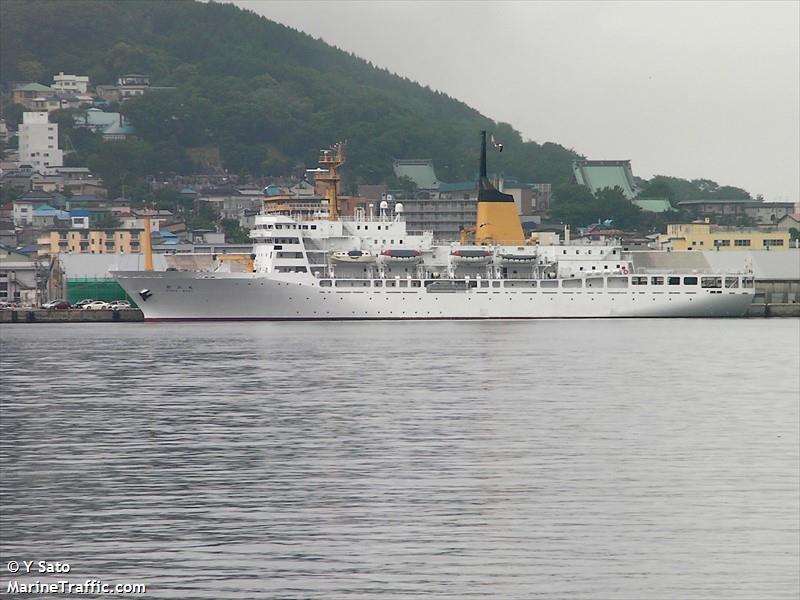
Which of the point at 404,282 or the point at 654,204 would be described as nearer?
the point at 404,282

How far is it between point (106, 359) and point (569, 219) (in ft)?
285

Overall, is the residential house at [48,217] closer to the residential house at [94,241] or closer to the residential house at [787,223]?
the residential house at [94,241]

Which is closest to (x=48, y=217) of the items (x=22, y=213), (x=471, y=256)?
(x=22, y=213)

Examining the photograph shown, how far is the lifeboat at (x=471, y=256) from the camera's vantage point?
70.6 meters

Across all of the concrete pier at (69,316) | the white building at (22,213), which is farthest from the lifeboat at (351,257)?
the white building at (22,213)

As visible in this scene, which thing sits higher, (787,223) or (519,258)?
(787,223)

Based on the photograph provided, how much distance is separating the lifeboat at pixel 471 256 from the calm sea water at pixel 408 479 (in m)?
29.8

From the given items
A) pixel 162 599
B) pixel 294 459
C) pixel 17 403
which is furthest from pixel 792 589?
pixel 17 403

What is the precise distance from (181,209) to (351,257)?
77482mm

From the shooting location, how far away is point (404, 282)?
7012 cm

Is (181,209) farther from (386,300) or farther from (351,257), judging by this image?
(351,257)

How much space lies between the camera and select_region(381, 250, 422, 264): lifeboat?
69.2 meters

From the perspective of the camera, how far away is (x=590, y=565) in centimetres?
1511

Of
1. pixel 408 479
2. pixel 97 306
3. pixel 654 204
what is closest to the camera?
pixel 408 479
